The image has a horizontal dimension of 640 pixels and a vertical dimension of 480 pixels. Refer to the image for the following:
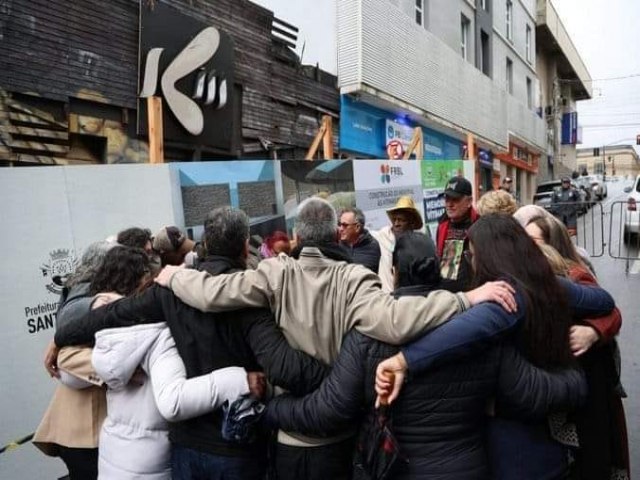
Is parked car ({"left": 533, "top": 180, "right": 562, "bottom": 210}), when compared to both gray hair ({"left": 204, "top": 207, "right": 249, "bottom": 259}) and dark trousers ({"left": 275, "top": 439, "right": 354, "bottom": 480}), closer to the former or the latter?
gray hair ({"left": 204, "top": 207, "right": 249, "bottom": 259})

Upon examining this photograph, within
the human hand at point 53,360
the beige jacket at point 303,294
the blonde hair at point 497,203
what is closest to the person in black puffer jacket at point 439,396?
the beige jacket at point 303,294

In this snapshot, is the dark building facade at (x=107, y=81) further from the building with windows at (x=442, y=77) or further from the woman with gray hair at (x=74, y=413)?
the woman with gray hair at (x=74, y=413)

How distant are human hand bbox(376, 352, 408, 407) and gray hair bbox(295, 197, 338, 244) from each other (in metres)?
0.60

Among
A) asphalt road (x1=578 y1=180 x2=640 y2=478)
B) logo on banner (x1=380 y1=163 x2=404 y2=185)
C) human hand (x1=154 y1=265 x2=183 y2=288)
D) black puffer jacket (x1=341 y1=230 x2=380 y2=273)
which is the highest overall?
logo on banner (x1=380 y1=163 x2=404 y2=185)

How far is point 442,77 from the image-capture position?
14.9m

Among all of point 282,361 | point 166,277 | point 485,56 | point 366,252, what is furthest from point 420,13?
point 282,361

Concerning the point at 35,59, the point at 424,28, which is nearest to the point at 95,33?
the point at 35,59

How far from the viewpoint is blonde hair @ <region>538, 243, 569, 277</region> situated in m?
2.27

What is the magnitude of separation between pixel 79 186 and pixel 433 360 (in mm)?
2892

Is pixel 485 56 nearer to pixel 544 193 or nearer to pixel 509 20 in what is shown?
pixel 509 20

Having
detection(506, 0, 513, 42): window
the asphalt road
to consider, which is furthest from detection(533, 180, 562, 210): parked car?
detection(506, 0, 513, 42): window

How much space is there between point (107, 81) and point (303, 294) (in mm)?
5669

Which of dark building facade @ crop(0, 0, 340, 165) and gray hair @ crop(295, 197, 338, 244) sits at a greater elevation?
dark building facade @ crop(0, 0, 340, 165)

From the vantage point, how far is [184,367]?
6.85 ft
